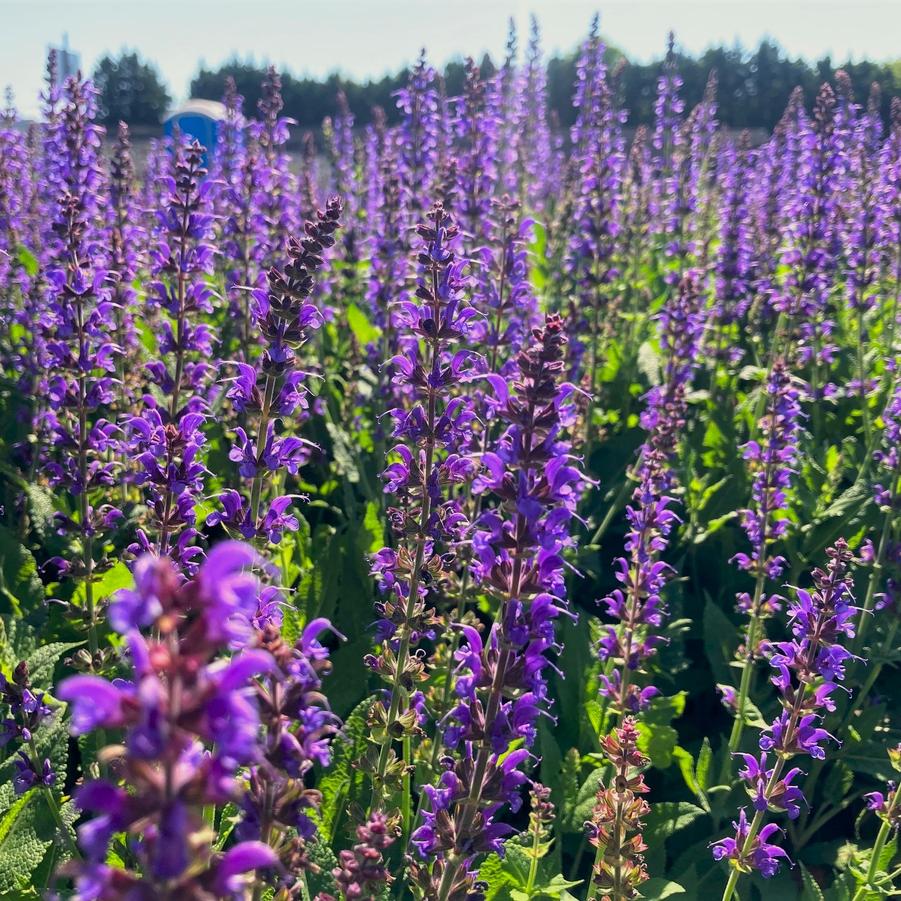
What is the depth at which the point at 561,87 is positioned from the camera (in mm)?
50906

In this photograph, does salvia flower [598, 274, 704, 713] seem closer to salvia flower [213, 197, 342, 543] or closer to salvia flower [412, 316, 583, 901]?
salvia flower [412, 316, 583, 901]

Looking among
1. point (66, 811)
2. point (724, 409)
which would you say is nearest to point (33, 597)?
point (66, 811)

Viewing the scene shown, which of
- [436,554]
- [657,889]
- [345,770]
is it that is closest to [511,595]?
[345,770]

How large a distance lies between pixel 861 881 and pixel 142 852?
336 centimetres

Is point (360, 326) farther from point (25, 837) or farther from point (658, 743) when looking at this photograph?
point (25, 837)

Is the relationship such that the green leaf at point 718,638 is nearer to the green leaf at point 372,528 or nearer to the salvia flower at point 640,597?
the salvia flower at point 640,597

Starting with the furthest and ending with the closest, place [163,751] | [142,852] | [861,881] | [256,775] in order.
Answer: [861,881] → [256,775] → [142,852] → [163,751]

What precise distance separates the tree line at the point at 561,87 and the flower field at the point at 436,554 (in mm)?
31056

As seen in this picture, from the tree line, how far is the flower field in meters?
31.1

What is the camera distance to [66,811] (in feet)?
10.2

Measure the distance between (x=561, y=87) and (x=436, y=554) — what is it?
5239cm

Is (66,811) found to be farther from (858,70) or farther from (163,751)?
(858,70)

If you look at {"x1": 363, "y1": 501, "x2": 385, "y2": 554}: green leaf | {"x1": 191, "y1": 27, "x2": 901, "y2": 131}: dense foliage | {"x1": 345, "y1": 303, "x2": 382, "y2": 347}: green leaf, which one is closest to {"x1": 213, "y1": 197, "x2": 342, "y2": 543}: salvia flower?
{"x1": 363, "y1": 501, "x2": 385, "y2": 554}: green leaf

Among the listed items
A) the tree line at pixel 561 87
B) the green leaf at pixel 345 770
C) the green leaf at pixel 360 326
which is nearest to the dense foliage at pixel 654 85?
the tree line at pixel 561 87
